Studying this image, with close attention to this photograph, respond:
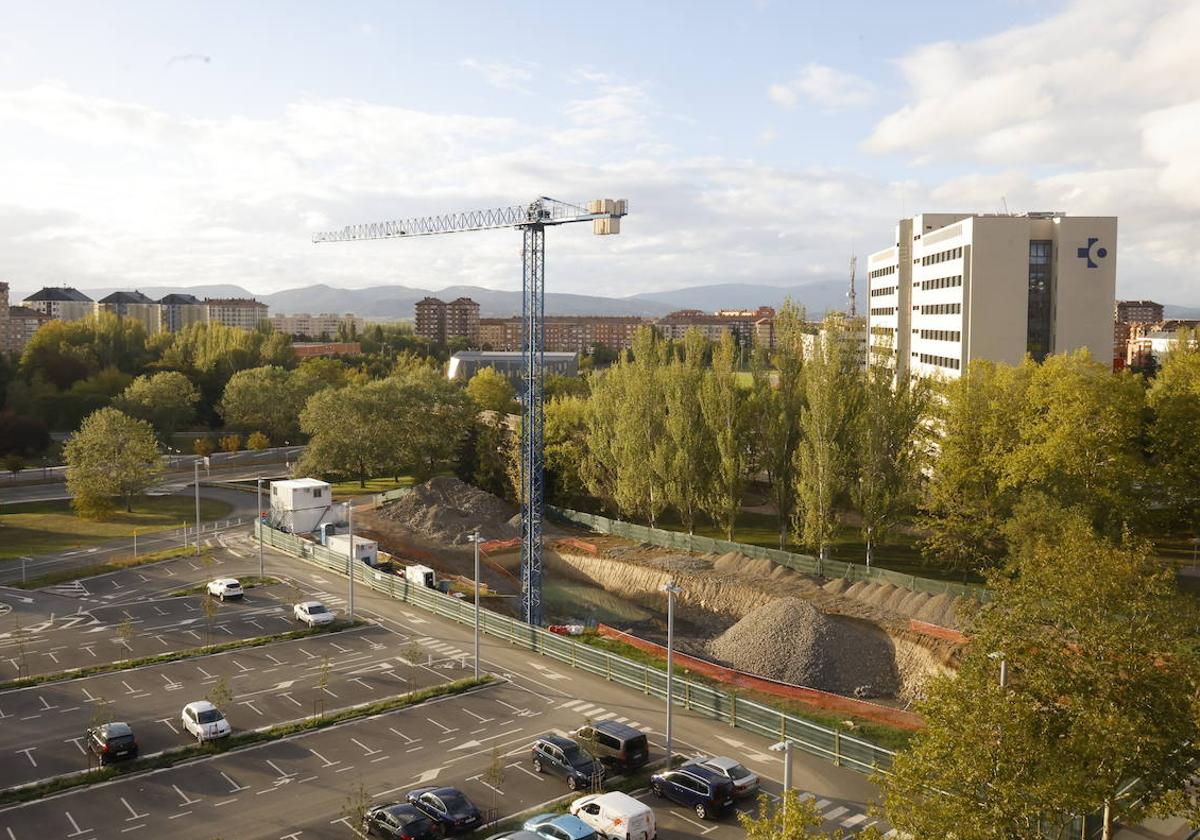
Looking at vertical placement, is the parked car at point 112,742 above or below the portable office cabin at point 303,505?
below

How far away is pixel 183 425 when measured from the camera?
336ft

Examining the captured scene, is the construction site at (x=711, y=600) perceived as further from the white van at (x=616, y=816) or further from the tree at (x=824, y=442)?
the white van at (x=616, y=816)

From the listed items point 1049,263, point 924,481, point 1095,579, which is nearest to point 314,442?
point 924,481

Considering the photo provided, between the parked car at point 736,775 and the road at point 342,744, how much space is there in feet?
3.24

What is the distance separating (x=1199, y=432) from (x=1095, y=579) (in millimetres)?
30025

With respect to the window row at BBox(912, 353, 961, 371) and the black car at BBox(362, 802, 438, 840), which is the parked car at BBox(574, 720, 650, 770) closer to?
the black car at BBox(362, 802, 438, 840)

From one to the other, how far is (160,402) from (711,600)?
72.1m

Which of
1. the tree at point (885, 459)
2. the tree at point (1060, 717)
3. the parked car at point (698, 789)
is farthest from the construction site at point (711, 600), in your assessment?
the parked car at point (698, 789)

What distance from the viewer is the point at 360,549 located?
1992 inches

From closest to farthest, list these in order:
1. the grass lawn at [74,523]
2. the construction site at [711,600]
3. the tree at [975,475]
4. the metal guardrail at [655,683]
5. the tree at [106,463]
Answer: the metal guardrail at [655,683] → the construction site at [711,600] → the tree at [975,475] → the grass lawn at [74,523] → the tree at [106,463]

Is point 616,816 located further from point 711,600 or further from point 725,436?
point 725,436

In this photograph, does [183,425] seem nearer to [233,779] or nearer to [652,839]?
[233,779]

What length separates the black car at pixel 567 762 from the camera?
2519cm

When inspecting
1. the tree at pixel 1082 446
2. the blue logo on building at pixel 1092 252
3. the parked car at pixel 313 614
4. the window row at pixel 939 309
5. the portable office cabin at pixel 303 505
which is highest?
the blue logo on building at pixel 1092 252
